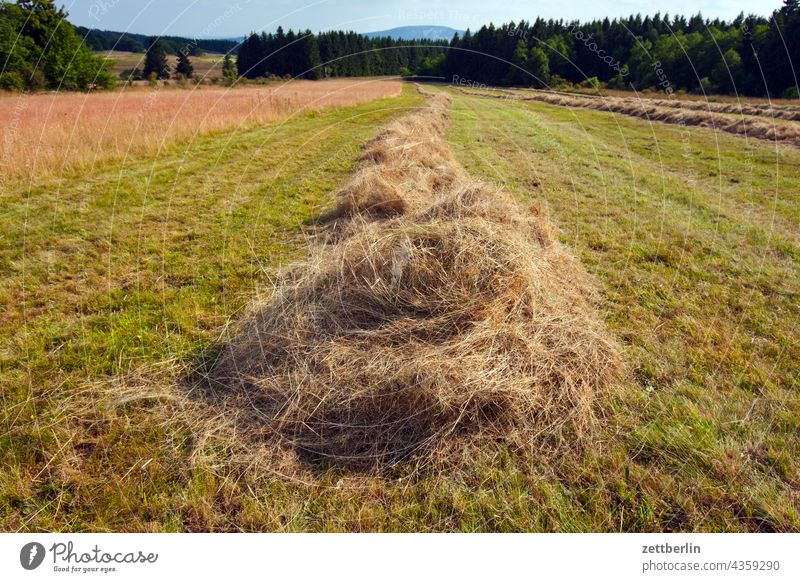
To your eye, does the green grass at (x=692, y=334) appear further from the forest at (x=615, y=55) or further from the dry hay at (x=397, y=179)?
the forest at (x=615, y=55)

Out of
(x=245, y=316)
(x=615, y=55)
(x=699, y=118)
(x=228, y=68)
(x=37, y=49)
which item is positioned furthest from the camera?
(x=615, y=55)

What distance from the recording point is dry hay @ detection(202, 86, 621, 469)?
3.30m

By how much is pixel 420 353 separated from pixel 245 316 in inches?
87.9

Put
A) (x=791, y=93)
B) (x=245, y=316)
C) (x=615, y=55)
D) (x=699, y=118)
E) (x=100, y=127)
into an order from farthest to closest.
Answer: (x=615, y=55) → (x=791, y=93) → (x=699, y=118) → (x=100, y=127) → (x=245, y=316)

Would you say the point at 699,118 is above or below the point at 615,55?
below

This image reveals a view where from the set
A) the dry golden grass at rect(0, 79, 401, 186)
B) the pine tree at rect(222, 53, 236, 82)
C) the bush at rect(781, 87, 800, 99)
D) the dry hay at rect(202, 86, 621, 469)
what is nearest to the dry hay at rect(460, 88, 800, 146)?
the bush at rect(781, 87, 800, 99)

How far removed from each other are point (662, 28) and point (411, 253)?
201 feet

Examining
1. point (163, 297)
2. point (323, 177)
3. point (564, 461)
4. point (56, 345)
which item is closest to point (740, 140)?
point (323, 177)

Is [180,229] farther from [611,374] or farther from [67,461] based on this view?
[611,374]

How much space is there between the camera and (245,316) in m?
4.71

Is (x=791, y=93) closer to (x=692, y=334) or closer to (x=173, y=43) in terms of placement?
(x=692, y=334)

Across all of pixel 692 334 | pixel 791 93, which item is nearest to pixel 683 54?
pixel 791 93
